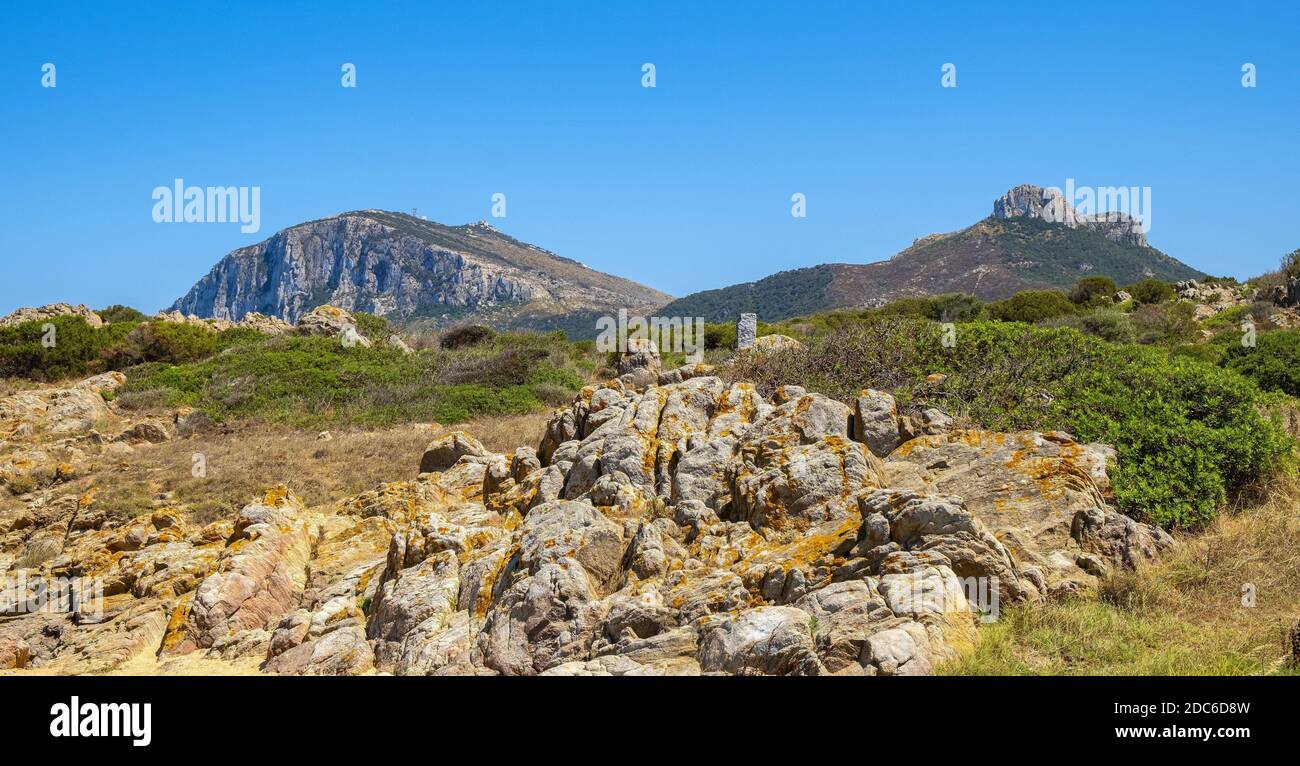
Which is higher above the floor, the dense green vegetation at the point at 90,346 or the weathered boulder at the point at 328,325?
the weathered boulder at the point at 328,325

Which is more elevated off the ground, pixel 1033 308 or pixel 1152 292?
pixel 1152 292

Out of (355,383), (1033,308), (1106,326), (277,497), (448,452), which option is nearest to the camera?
(277,497)

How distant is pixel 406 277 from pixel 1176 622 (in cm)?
14136

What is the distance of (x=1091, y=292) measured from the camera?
40156mm

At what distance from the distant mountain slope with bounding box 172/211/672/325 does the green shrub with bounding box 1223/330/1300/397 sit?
92474mm

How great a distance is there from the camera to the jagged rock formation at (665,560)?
688 cm

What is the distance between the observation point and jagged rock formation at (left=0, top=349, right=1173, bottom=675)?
6.88m

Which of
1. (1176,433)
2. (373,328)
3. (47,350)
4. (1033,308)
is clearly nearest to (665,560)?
(1176,433)

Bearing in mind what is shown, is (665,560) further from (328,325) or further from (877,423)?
(328,325)

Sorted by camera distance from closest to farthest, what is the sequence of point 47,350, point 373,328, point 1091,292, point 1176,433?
1. point 1176,433
2. point 47,350
3. point 373,328
4. point 1091,292

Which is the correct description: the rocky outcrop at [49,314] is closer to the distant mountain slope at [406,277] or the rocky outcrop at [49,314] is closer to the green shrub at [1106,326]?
the green shrub at [1106,326]

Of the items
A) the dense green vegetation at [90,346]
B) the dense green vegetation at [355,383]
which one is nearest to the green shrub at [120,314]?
the dense green vegetation at [90,346]

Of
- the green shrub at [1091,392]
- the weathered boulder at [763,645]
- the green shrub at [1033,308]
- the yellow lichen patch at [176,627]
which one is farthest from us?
the green shrub at [1033,308]

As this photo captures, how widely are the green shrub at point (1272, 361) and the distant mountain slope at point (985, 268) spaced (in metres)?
57.3
